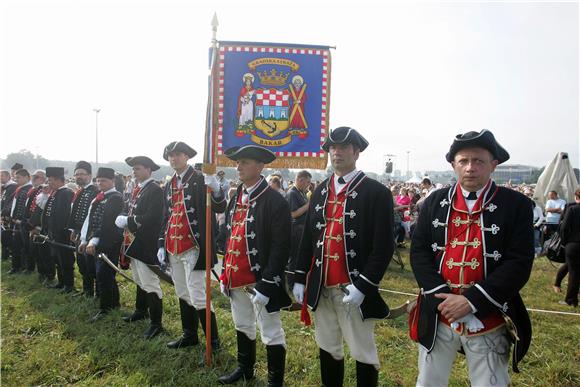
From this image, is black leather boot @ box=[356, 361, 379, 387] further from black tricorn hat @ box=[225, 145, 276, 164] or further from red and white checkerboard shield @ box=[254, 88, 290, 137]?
red and white checkerboard shield @ box=[254, 88, 290, 137]

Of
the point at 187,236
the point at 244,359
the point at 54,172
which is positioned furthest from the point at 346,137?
the point at 54,172

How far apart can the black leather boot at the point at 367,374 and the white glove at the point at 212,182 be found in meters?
2.41

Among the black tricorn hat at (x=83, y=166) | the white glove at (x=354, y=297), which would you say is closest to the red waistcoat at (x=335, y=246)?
the white glove at (x=354, y=297)

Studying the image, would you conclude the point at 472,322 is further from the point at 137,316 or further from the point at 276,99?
the point at 137,316

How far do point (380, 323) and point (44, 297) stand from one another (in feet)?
19.8

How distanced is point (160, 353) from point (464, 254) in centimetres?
384

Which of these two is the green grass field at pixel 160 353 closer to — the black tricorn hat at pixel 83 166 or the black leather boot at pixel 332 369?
the black leather boot at pixel 332 369

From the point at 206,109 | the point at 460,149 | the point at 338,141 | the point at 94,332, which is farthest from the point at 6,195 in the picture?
the point at 460,149

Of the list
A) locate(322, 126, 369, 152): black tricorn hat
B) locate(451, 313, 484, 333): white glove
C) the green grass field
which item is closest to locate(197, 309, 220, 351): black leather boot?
the green grass field

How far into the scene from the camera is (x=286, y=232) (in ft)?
12.0

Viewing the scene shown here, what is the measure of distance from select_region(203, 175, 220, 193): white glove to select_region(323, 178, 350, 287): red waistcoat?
5.37 ft

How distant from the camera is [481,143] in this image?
2.51m

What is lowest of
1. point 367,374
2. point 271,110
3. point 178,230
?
point 367,374

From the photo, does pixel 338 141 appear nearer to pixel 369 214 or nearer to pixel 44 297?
pixel 369 214
